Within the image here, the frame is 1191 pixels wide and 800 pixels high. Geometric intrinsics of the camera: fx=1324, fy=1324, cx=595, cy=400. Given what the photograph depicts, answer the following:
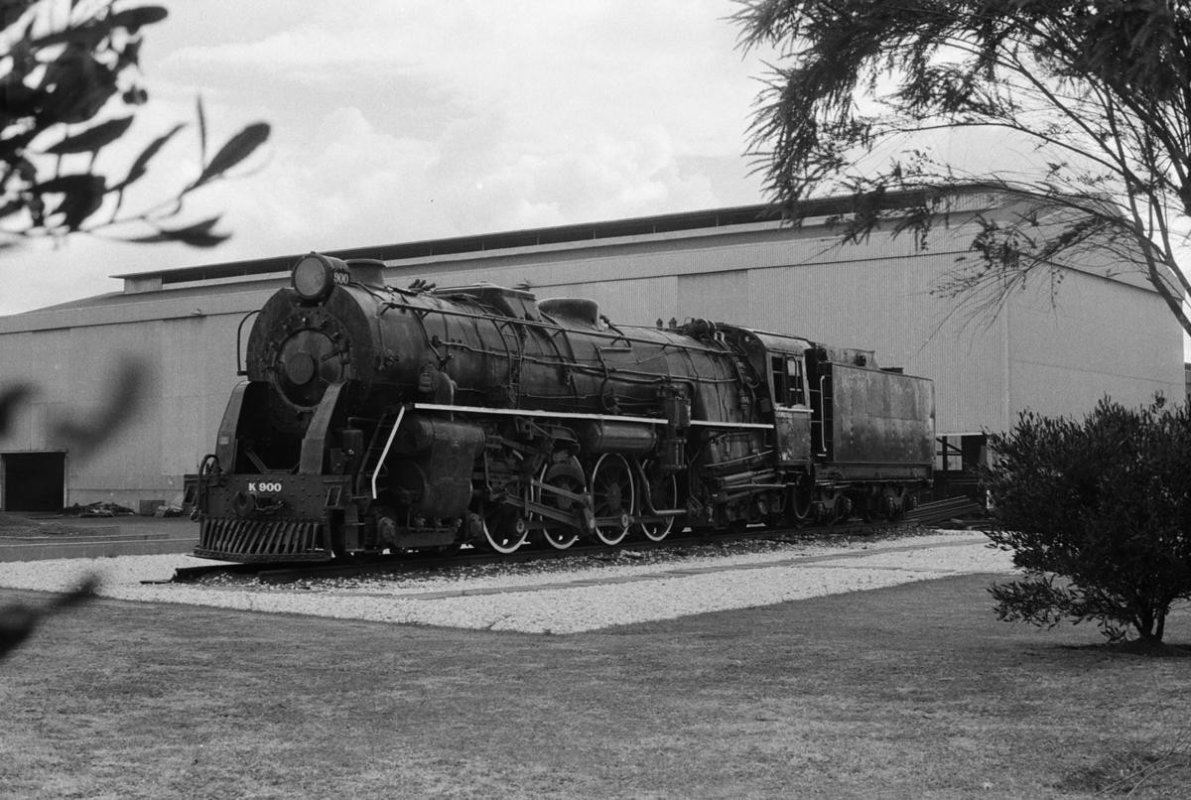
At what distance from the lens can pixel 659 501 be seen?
20656 mm

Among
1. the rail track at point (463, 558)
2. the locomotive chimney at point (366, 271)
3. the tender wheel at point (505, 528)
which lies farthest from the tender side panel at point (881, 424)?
the locomotive chimney at point (366, 271)

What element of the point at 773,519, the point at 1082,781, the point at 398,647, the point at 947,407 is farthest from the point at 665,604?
the point at 947,407

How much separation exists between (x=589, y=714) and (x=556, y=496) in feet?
37.9

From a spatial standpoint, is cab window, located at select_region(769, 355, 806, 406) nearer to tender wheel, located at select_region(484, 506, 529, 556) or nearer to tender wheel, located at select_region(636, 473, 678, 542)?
tender wheel, located at select_region(636, 473, 678, 542)

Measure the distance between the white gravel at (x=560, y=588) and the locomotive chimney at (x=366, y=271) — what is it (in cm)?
394

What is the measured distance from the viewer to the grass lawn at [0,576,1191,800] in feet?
18.2

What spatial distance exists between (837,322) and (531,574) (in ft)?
91.2

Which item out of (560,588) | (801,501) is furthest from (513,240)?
(560,588)

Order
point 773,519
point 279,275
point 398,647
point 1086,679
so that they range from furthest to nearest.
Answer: point 279,275
point 773,519
point 398,647
point 1086,679

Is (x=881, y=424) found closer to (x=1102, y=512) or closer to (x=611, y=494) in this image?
(x=611, y=494)

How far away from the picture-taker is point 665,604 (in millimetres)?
12047

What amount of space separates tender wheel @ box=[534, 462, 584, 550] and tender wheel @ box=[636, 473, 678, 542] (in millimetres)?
1772

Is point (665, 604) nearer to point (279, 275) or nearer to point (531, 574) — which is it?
point (531, 574)

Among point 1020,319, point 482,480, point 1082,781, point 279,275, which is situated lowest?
point 1082,781
